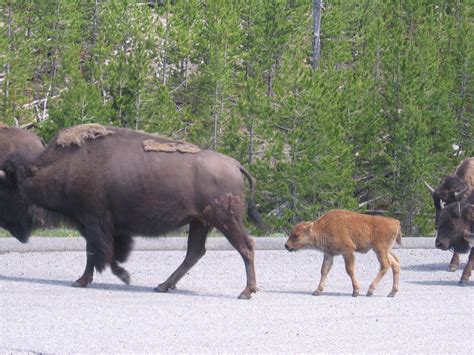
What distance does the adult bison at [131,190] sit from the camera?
42.6ft

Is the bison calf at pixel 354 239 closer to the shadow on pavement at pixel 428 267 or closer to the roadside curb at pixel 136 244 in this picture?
the shadow on pavement at pixel 428 267

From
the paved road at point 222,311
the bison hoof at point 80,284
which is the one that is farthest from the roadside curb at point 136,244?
the bison hoof at point 80,284

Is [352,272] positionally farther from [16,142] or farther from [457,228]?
[16,142]

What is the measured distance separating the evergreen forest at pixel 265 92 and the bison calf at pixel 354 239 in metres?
12.6

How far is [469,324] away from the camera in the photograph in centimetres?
1093

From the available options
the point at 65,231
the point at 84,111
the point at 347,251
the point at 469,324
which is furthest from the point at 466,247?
the point at 84,111

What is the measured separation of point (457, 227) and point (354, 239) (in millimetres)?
2935

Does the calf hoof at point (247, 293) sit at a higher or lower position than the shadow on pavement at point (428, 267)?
higher

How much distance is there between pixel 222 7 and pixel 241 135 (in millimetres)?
3200

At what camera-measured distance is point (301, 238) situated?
518 inches

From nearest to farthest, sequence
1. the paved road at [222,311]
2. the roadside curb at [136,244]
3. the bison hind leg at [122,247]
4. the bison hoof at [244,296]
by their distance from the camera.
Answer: the paved road at [222,311] < the bison hoof at [244,296] < the bison hind leg at [122,247] < the roadside curb at [136,244]

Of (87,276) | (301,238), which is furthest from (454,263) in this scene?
(87,276)

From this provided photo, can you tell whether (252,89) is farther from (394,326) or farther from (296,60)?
(394,326)

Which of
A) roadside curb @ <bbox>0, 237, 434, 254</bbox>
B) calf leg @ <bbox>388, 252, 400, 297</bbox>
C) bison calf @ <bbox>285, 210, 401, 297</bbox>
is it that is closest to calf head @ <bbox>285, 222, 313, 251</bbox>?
bison calf @ <bbox>285, 210, 401, 297</bbox>
